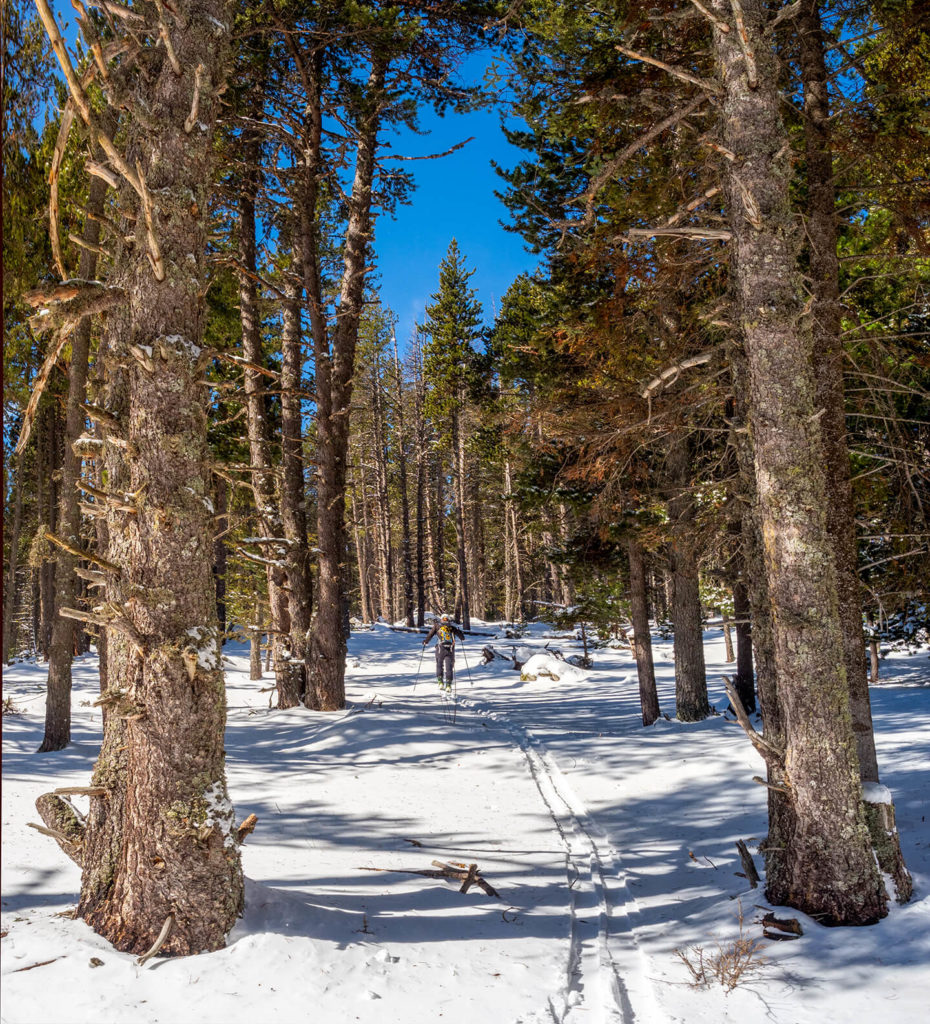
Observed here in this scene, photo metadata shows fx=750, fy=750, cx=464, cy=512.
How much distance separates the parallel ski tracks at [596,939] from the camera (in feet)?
14.6

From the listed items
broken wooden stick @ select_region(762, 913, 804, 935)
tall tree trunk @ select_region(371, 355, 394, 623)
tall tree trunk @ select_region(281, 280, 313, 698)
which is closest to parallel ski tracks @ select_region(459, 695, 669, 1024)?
broken wooden stick @ select_region(762, 913, 804, 935)

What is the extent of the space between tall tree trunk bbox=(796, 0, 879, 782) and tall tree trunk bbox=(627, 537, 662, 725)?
21.4 feet

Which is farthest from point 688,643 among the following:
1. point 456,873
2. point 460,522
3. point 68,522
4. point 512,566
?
point 512,566

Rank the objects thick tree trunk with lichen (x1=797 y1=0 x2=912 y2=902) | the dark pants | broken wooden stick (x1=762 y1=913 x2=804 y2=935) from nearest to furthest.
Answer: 1. broken wooden stick (x1=762 y1=913 x2=804 y2=935)
2. thick tree trunk with lichen (x1=797 y1=0 x2=912 y2=902)
3. the dark pants

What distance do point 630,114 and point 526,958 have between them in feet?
28.0

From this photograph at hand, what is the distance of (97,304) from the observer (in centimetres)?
450

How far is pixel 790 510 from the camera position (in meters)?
5.58

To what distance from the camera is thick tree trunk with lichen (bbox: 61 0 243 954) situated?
443 cm

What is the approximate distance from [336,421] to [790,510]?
883 centimetres

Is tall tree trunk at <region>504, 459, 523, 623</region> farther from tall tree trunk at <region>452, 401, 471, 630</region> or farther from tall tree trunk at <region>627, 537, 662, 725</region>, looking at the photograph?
tall tree trunk at <region>627, 537, 662, 725</region>

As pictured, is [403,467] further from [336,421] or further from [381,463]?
[336,421]

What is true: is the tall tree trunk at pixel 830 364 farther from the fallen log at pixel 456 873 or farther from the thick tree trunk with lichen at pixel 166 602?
the thick tree trunk with lichen at pixel 166 602

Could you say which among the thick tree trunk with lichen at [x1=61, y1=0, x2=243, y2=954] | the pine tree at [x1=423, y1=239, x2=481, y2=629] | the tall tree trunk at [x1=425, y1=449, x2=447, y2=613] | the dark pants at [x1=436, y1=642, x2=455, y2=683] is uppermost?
the pine tree at [x1=423, y1=239, x2=481, y2=629]

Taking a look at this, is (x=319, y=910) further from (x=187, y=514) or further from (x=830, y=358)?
(x=830, y=358)
